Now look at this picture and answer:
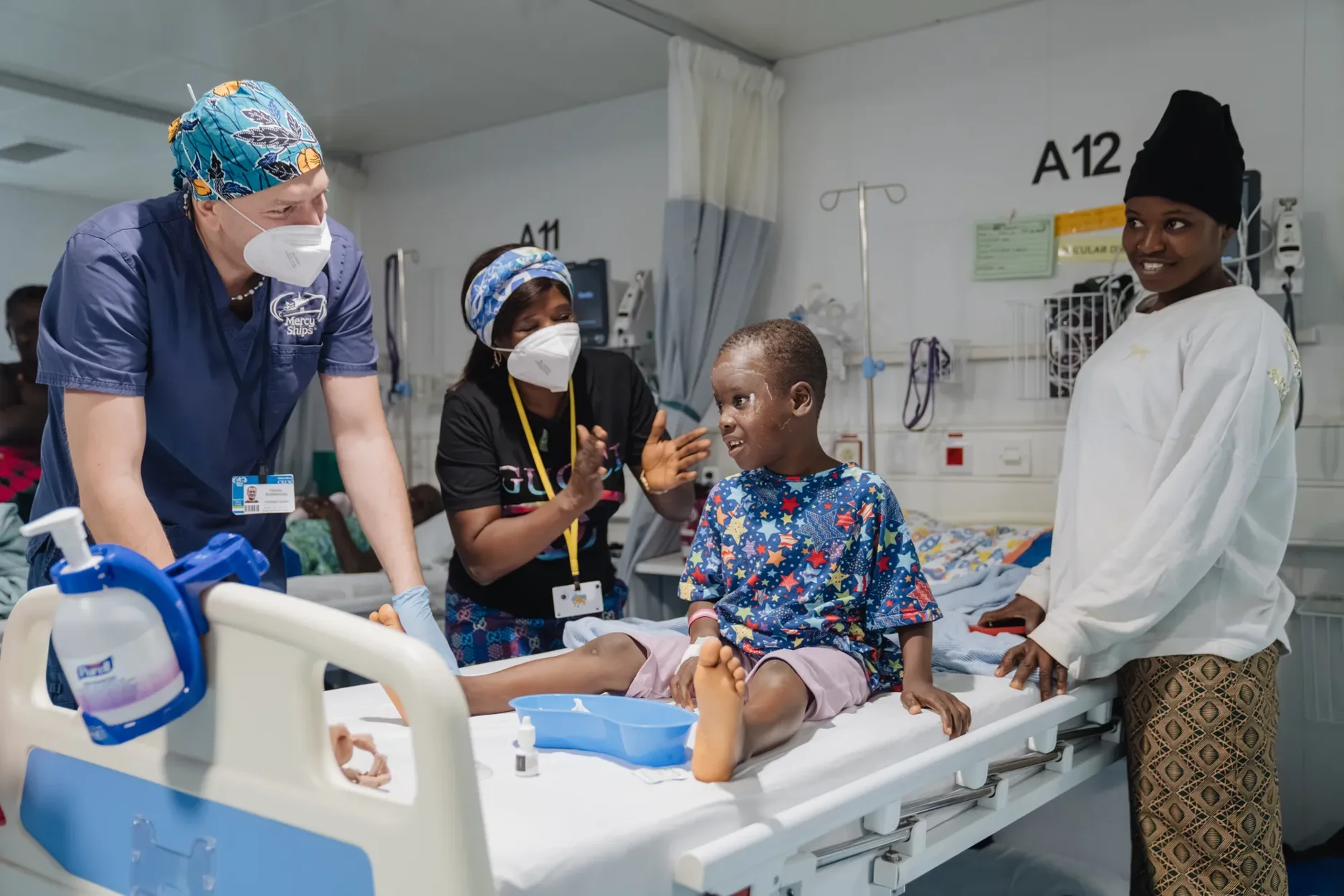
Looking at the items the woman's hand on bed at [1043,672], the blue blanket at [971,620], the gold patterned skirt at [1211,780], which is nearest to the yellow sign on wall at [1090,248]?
the blue blanket at [971,620]

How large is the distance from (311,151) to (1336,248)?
2.96 m

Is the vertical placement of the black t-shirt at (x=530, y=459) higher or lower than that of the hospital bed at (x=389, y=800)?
higher

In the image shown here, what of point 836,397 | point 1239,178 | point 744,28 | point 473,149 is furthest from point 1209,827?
point 473,149

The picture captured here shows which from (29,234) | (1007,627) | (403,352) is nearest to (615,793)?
(1007,627)

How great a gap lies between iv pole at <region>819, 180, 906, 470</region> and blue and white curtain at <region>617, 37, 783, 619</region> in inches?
13.0

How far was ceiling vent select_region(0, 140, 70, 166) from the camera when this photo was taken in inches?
111

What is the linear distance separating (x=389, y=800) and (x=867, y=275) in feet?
9.96

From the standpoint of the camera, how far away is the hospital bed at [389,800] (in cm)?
109

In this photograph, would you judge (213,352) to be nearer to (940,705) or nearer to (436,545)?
(940,705)

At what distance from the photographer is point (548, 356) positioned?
2.32m

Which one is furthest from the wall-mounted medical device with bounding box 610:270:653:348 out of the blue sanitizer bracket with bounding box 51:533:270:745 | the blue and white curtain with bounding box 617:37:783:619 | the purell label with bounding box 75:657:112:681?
the purell label with bounding box 75:657:112:681

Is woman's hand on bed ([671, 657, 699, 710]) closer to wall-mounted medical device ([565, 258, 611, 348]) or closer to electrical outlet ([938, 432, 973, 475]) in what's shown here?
electrical outlet ([938, 432, 973, 475])

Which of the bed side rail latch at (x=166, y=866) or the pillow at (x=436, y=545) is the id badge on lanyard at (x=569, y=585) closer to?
the bed side rail latch at (x=166, y=866)

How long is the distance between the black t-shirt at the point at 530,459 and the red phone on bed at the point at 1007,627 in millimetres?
862
